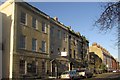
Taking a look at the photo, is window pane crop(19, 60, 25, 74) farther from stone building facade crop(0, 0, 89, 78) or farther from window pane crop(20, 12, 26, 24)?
window pane crop(20, 12, 26, 24)

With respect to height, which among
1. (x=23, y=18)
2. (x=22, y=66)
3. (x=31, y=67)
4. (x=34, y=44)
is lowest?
(x=31, y=67)

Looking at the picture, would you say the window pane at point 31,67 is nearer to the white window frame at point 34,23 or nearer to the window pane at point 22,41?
the window pane at point 22,41

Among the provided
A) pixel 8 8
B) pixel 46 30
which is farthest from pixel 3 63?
pixel 46 30

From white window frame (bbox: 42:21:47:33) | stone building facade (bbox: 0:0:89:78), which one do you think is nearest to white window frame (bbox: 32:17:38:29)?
stone building facade (bbox: 0:0:89:78)

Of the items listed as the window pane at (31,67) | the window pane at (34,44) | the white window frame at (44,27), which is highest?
the white window frame at (44,27)

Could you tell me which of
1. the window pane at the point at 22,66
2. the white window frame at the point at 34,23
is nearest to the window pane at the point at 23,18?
the white window frame at the point at 34,23

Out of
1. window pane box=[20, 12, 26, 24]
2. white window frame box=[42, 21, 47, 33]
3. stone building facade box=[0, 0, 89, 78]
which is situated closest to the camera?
stone building facade box=[0, 0, 89, 78]

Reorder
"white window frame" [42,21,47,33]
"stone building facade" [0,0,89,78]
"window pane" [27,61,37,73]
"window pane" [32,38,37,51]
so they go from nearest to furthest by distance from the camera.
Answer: "stone building facade" [0,0,89,78] < "window pane" [27,61,37,73] < "window pane" [32,38,37,51] < "white window frame" [42,21,47,33]

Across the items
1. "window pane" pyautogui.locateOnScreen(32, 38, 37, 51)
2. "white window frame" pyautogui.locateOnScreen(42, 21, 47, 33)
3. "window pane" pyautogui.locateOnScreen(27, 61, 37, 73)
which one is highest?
"white window frame" pyautogui.locateOnScreen(42, 21, 47, 33)

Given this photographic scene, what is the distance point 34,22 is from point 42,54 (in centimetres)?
551

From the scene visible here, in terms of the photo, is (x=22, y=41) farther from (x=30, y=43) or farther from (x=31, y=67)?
(x=31, y=67)

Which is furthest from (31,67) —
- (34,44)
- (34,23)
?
(34,23)

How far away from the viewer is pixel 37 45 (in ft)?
137

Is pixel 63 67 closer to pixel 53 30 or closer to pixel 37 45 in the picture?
pixel 53 30
